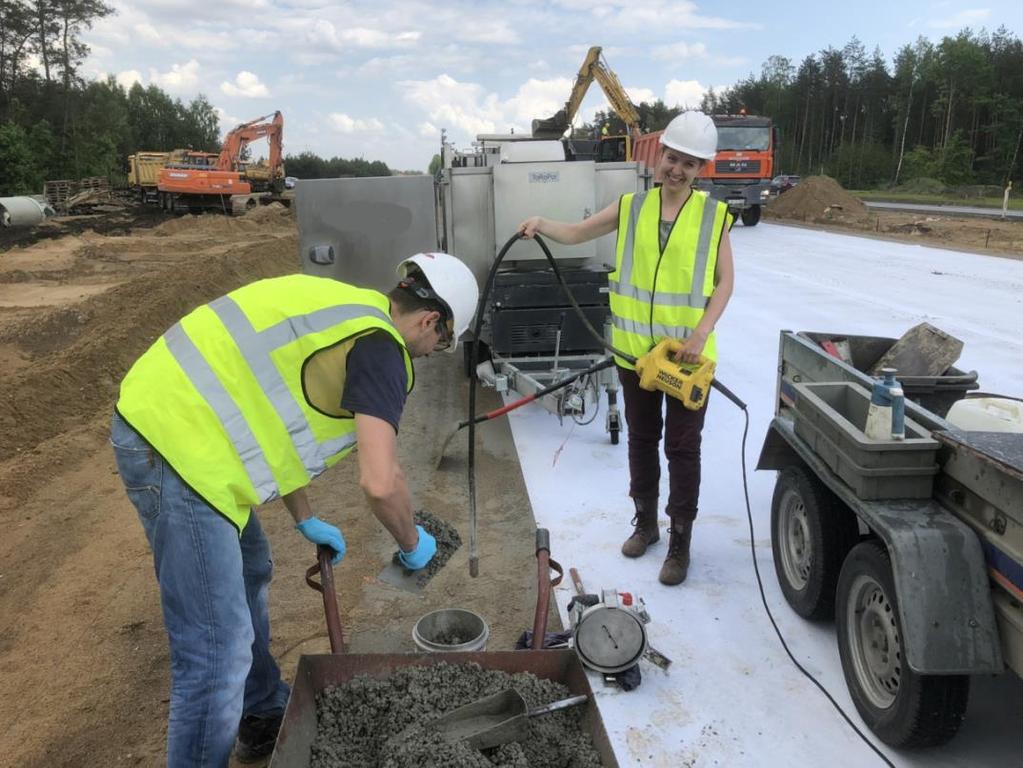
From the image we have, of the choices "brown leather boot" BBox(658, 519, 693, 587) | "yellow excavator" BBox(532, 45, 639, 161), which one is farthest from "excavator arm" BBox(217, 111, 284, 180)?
"brown leather boot" BBox(658, 519, 693, 587)

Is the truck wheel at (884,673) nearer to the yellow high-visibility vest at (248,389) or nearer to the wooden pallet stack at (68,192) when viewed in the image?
the yellow high-visibility vest at (248,389)

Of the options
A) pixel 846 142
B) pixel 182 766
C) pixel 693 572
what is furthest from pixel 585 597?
pixel 846 142

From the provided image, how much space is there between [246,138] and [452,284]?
27183 millimetres

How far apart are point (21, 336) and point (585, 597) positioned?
871 centimetres

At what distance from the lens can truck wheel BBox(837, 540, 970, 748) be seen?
7.38 feet

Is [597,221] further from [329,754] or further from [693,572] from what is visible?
[329,754]

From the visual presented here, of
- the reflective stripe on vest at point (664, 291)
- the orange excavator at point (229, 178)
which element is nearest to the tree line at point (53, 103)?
the orange excavator at point (229, 178)

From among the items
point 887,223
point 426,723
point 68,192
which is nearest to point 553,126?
point 887,223

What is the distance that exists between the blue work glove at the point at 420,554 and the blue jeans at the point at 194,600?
1.51 ft

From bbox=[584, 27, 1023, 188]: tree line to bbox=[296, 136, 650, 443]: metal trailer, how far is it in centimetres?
4072

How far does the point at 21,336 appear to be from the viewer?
29.7 ft

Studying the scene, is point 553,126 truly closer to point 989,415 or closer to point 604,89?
point 604,89

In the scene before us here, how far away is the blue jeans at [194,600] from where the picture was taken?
6.39 feet

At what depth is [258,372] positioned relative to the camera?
1951 mm
